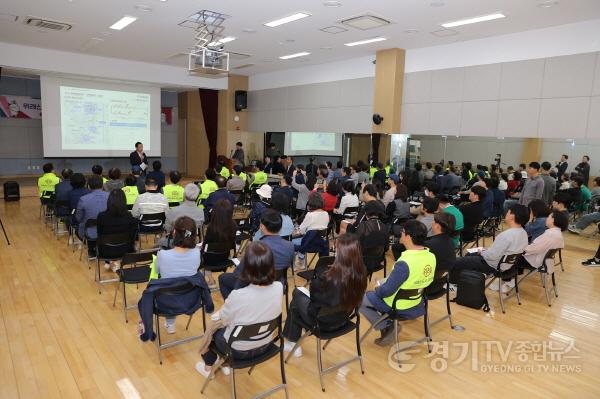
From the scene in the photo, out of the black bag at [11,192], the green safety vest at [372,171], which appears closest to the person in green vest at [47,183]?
the black bag at [11,192]

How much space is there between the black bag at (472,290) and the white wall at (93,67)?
11296mm

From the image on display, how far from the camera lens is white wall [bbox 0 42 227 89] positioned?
10344 millimetres

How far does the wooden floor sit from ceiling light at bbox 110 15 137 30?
17.0ft

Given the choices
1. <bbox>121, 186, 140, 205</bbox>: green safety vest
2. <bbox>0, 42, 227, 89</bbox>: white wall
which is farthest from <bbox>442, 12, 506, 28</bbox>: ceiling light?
<bbox>0, 42, 227, 89</bbox>: white wall

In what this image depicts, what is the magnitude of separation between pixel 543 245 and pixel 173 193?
5345 mm

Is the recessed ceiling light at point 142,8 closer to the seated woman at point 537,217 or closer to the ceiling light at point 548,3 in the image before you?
the ceiling light at point 548,3

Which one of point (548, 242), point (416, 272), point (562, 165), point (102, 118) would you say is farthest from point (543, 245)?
point (102, 118)

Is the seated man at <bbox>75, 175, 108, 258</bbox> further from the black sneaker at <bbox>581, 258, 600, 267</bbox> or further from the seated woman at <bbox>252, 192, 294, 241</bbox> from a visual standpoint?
the black sneaker at <bbox>581, 258, 600, 267</bbox>

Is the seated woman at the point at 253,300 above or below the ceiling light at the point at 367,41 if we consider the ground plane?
below

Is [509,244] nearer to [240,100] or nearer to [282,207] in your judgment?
[282,207]

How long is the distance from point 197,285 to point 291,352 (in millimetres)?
965

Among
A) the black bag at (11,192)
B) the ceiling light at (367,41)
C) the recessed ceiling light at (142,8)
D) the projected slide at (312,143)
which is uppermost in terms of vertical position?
the ceiling light at (367,41)

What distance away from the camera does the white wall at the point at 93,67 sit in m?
10.3

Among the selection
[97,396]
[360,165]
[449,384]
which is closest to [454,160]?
[360,165]
